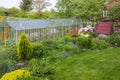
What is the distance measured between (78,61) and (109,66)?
1.40m

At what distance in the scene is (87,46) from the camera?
38.8 feet

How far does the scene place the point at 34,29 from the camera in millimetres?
13211

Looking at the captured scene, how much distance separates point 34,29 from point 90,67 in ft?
19.2

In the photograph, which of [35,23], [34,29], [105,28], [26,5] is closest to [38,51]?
[34,29]

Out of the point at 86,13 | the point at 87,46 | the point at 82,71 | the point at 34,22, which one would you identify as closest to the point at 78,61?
the point at 82,71

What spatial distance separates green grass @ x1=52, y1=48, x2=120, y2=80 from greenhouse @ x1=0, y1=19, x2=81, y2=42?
348cm

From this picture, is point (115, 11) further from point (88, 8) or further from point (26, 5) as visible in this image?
point (26, 5)

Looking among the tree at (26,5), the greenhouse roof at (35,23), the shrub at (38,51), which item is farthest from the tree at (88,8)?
the tree at (26,5)

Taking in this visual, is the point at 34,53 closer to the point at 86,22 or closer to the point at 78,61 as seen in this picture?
the point at 78,61

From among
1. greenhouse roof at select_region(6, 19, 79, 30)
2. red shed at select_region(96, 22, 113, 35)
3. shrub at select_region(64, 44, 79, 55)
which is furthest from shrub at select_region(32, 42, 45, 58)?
red shed at select_region(96, 22, 113, 35)

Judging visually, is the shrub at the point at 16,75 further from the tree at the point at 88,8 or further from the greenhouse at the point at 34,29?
the tree at the point at 88,8

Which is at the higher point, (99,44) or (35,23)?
(35,23)

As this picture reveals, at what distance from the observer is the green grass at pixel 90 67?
7.18 m

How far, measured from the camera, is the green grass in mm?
7180
